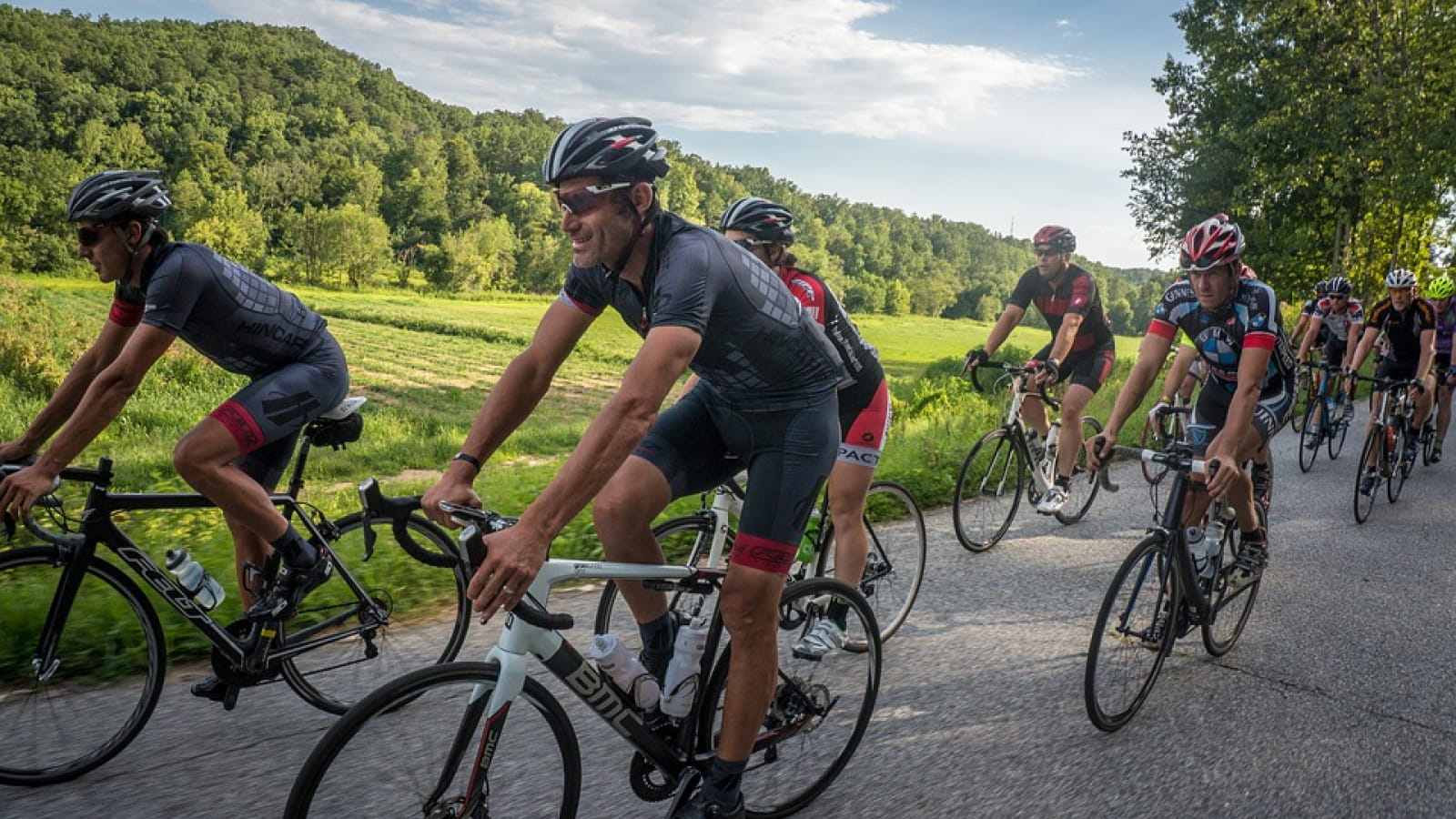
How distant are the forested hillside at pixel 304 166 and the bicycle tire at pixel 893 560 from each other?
43.5 meters

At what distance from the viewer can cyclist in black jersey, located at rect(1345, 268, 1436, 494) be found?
353 inches

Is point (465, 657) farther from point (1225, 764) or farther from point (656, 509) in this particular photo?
point (1225, 764)

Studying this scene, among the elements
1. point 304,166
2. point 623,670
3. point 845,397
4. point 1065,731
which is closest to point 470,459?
Answer: point 623,670

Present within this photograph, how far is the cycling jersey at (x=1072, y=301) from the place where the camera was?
23.6 feet

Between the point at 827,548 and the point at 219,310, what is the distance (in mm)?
A: 2860

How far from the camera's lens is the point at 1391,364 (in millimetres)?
9719

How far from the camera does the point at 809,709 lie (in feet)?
10.4

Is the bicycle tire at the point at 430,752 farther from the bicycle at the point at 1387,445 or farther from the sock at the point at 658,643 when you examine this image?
the bicycle at the point at 1387,445

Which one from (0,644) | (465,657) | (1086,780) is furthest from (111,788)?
(1086,780)

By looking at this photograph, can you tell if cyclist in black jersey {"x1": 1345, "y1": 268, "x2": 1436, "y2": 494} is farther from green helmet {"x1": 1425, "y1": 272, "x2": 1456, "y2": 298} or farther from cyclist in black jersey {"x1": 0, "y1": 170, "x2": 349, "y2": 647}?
cyclist in black jersey {"x1": 0, "y1": 170, "x2": 349, "y2": 647}

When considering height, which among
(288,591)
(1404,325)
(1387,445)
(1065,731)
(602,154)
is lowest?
(1065,731)

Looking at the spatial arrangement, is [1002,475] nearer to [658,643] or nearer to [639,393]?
[658,643]

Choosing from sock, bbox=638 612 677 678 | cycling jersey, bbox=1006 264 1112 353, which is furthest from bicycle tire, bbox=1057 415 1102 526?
sock, bbox=638 612 677 678

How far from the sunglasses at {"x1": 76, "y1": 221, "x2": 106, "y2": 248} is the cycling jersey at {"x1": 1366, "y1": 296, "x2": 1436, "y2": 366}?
1100 cm
